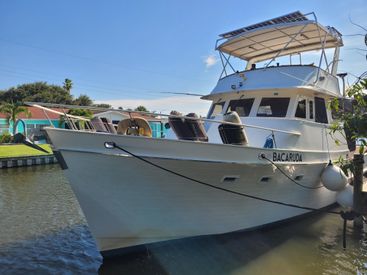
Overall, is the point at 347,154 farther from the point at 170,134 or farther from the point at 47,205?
the point at 47,205

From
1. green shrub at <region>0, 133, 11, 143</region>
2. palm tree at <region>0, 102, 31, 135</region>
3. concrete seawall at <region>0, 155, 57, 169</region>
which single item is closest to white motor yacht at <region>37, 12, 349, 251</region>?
concrete seawall at <region>0, 155, 57, 169</region>

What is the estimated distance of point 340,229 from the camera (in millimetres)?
8055

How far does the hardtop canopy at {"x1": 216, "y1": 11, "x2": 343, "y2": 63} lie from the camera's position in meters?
8.14

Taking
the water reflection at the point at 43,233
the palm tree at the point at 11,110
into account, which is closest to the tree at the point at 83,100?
the palm tree at the point at 11,110

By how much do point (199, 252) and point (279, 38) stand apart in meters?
6.36

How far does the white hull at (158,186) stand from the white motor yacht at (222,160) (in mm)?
18

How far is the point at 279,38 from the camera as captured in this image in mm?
8977

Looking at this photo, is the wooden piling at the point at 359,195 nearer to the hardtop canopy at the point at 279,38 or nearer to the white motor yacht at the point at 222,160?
the white motor yacht at the point at 222,160

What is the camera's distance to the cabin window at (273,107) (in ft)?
25.4

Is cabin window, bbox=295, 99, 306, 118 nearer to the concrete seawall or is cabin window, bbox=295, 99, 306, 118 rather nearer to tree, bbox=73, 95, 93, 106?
the concrete seawall

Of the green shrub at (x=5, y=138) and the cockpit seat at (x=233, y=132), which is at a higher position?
the cockpit seat at (x=233, y=132)

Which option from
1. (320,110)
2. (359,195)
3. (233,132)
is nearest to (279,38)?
(320,110)

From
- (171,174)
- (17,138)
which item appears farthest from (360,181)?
(17,138)

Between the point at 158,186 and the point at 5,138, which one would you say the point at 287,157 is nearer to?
the point at 158,186
